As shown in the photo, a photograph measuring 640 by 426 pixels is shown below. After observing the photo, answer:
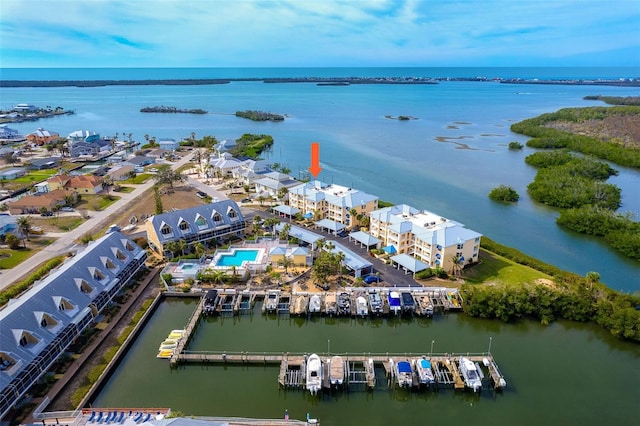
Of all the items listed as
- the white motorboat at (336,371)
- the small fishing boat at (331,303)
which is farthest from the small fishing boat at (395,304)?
the white motorboat at (336,371)

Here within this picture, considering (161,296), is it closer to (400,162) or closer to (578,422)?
(578,422)

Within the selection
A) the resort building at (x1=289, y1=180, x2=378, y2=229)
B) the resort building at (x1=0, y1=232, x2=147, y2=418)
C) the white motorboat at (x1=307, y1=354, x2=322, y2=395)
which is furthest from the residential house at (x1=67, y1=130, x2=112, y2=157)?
the white motorboat at (x1=307, y1=354, x2=322, y2=395)

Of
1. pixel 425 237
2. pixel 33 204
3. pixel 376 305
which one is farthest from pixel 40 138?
pixel 376 305

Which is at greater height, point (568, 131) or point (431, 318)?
point (568, 131)

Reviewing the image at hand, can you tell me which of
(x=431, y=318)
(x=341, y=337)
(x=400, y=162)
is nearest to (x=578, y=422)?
(x=431, y=318)

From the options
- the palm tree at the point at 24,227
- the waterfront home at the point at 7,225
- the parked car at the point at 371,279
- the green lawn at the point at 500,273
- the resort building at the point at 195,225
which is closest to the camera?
the parked car at the point at 371,279

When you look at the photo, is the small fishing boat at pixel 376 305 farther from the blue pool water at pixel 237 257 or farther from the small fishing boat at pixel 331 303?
the blue pool water at pixel 237 257
